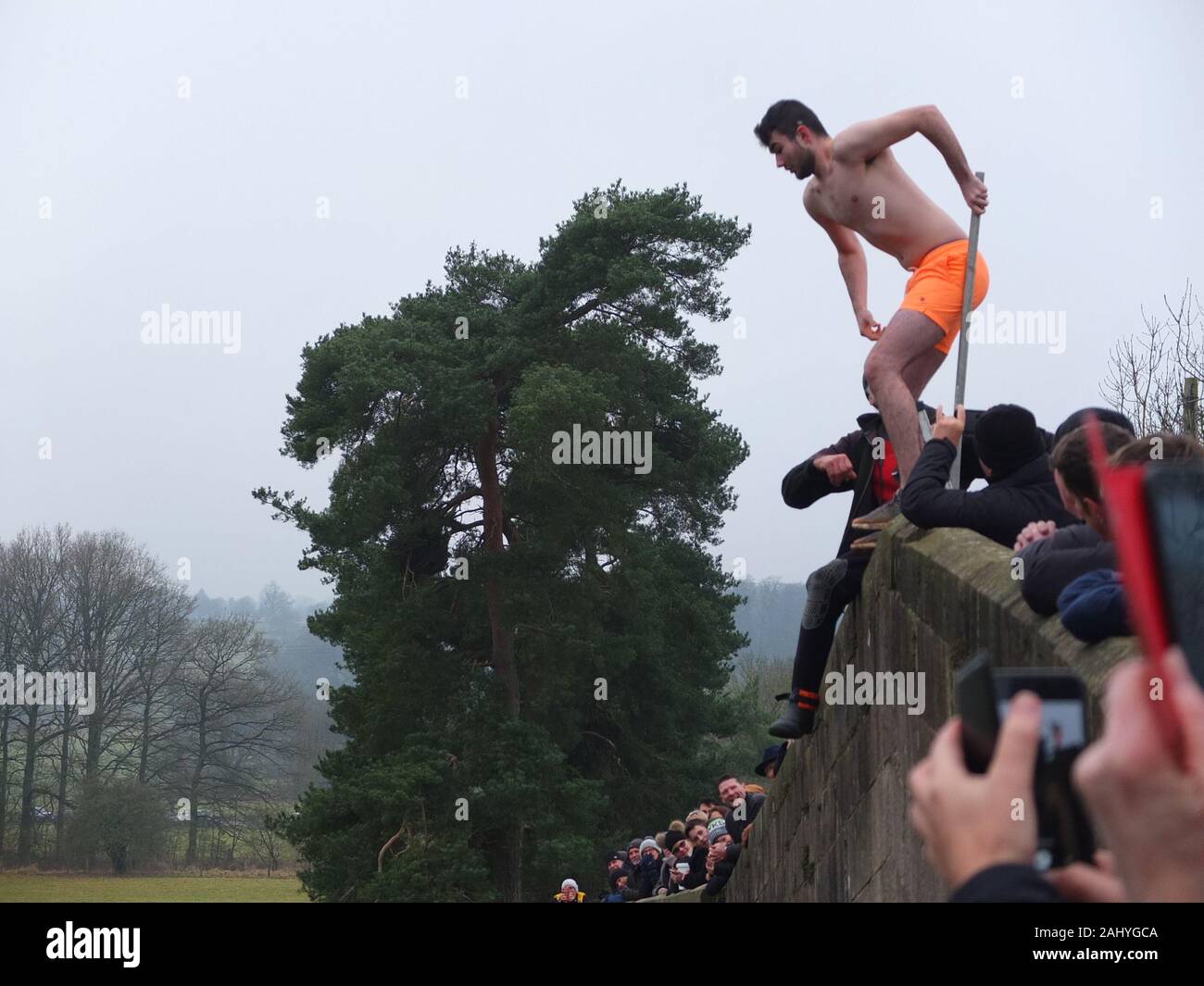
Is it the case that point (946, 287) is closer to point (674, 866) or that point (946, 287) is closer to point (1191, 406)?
point (674, 866)

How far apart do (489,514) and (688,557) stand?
14.5 ft

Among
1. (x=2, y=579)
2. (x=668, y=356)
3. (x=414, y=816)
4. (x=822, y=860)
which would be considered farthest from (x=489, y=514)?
(x=2, y=579)

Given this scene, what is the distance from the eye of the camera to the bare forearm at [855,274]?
18.7ft

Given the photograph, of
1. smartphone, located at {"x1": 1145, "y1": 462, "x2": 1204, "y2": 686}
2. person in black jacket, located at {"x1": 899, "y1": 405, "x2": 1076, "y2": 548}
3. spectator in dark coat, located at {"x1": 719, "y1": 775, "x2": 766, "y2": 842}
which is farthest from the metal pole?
smartphone, located at {"x1": 1145, "y1": 462, "x2": 1204, "y2": 686}

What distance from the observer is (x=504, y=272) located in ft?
92.0

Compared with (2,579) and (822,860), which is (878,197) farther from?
(2,579)

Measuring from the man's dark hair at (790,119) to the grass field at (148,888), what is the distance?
95.1 ft

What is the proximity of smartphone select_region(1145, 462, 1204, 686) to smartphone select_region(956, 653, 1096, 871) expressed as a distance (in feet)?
0.33

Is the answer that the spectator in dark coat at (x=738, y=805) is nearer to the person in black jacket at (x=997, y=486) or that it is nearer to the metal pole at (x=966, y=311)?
the metal pole at (x=966, y=311)

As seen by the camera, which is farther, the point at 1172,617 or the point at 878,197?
the point at 878,197

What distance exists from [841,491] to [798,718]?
983 mm

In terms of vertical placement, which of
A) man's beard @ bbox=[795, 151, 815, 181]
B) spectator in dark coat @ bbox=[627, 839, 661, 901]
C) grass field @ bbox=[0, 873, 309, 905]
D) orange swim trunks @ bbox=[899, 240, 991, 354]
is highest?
man's beard @ bbox=[795, 151, 815, 181]

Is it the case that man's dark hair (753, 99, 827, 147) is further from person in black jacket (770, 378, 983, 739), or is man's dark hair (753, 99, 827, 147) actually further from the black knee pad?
the black knee pad

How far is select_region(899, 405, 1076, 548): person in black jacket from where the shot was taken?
14.2 ft
